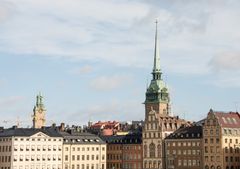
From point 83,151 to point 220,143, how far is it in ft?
144

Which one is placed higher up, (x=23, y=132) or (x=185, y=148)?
(x=23, y=132)

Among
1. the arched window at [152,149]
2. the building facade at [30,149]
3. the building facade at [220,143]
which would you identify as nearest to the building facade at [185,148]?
the building facade at [220,143]

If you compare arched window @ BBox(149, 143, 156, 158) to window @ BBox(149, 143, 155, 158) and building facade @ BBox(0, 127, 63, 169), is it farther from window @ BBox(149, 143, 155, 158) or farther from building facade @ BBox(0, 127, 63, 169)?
building facade @ BBox(0, 127, 63, 169)

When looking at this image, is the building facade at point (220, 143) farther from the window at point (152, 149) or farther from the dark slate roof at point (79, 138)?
the dark slate roof at point (79, 138)

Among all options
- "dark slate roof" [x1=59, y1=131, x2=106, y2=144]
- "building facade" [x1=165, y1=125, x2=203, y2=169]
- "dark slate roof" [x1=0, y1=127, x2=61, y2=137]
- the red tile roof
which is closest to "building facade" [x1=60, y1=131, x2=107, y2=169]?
"dark slate roof" [x1=59, y1=131, x2=106, y2=144]

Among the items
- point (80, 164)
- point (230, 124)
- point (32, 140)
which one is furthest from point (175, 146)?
point (32, 140)

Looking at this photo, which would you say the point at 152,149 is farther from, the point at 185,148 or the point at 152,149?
the point at 185,148

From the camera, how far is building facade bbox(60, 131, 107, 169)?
588 feet

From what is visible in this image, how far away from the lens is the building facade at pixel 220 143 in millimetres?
163875

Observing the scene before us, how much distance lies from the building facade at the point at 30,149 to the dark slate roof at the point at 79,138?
10.7 feet

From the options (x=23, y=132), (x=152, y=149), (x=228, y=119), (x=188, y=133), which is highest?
(x=228, y=119)

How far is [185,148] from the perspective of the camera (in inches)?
6845

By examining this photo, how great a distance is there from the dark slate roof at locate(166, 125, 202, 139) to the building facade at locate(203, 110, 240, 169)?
4.48m

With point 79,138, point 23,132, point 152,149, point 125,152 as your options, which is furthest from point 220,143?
point 23,132
